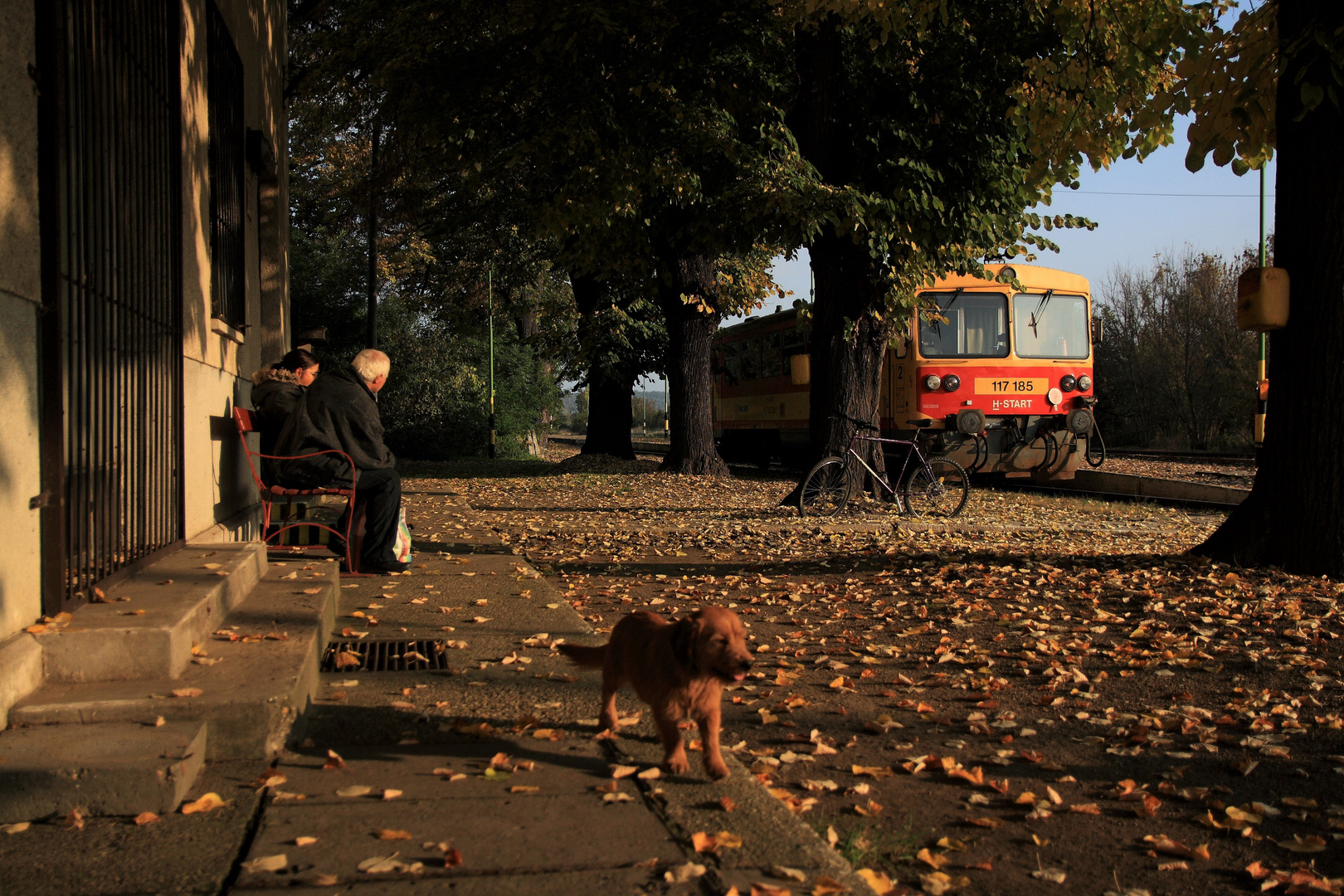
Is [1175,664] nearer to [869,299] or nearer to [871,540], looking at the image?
[871,540]

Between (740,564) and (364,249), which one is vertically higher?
(364,249)

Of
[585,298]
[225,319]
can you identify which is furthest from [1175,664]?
[585,298]

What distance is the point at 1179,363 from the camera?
117 feet

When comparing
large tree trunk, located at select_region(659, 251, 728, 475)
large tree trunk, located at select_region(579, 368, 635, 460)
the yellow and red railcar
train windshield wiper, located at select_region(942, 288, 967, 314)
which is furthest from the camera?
large tree trunk, located at select_region(579, 368, 635, 460)

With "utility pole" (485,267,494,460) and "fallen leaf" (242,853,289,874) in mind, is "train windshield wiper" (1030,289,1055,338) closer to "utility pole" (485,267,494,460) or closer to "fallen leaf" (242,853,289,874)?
"utility pole" (485,267,494,460)

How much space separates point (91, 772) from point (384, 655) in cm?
209

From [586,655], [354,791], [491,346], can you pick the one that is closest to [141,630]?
[354,791]

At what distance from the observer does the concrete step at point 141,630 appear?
3.58m

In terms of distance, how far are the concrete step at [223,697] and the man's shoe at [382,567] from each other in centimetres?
270

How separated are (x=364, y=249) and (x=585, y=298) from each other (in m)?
14.2

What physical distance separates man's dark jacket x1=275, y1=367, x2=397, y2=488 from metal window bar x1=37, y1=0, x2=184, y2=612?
3.67ft

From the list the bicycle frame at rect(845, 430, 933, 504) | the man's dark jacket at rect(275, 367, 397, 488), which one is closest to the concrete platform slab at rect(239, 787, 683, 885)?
the man's dark jacket at rect(275, 367, 397, 488)

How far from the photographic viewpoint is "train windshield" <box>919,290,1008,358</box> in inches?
665

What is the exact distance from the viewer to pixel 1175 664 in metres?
5.27
